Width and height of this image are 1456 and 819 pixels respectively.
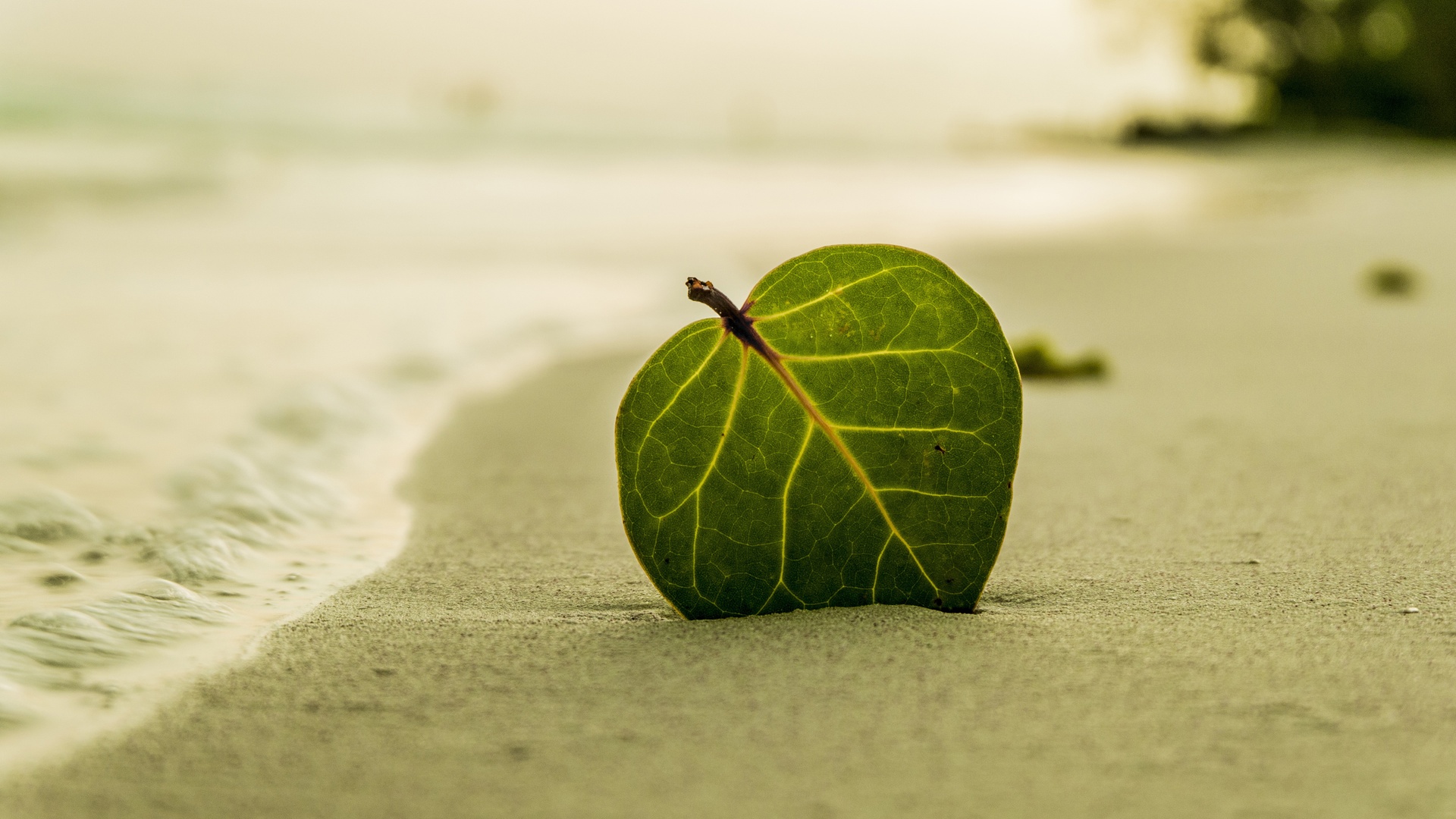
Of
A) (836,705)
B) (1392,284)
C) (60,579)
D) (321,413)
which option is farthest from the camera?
(1392,284)

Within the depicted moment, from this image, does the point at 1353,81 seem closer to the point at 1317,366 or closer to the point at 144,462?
the point at 1317,366

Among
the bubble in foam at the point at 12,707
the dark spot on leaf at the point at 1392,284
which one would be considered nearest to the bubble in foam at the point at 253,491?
the bubble in foam at the point at 12,707

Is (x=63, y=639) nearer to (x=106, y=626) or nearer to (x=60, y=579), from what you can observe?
(x=106, y=626)

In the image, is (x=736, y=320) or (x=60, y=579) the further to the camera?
(x=60, y=579)

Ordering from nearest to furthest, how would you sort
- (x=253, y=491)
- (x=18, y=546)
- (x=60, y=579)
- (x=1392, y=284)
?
(x=60, y=579) → (x=18, y=546) → (x=253, y=491) → (x=1392, y=284)

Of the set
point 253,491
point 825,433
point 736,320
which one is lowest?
point 253,491

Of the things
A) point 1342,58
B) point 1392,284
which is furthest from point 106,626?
point 1342,58
